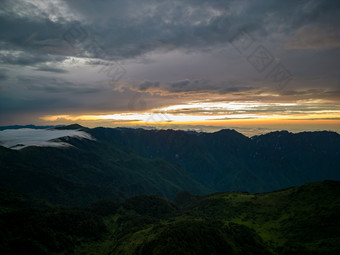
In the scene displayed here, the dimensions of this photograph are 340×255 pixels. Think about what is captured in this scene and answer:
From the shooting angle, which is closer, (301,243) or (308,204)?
(301,243)

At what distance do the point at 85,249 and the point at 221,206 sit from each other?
11565 cm

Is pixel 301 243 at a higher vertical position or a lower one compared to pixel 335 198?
lower

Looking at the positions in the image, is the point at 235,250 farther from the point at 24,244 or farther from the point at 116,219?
the point at 116,219

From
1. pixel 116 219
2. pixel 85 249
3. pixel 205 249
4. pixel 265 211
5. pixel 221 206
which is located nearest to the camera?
pixel 205 249

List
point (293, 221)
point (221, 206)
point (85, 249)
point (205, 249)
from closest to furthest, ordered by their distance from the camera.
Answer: point (205, 249)
point (293, 221)
point (85, 249)
point (221, 206)

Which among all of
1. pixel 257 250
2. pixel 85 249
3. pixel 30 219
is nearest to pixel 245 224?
pixel 257 250

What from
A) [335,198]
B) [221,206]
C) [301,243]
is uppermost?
[335,198]

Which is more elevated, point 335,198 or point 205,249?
point 335,198

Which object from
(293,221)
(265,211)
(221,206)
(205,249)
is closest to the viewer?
(205,249)

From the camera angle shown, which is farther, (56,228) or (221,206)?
(221,206)

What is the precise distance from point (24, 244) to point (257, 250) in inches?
4796

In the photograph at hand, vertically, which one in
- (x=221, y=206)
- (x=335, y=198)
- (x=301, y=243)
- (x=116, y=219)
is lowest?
(x=116, y=219)

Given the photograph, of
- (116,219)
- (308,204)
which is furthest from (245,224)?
(116,219)

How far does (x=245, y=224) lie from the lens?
139 meters
